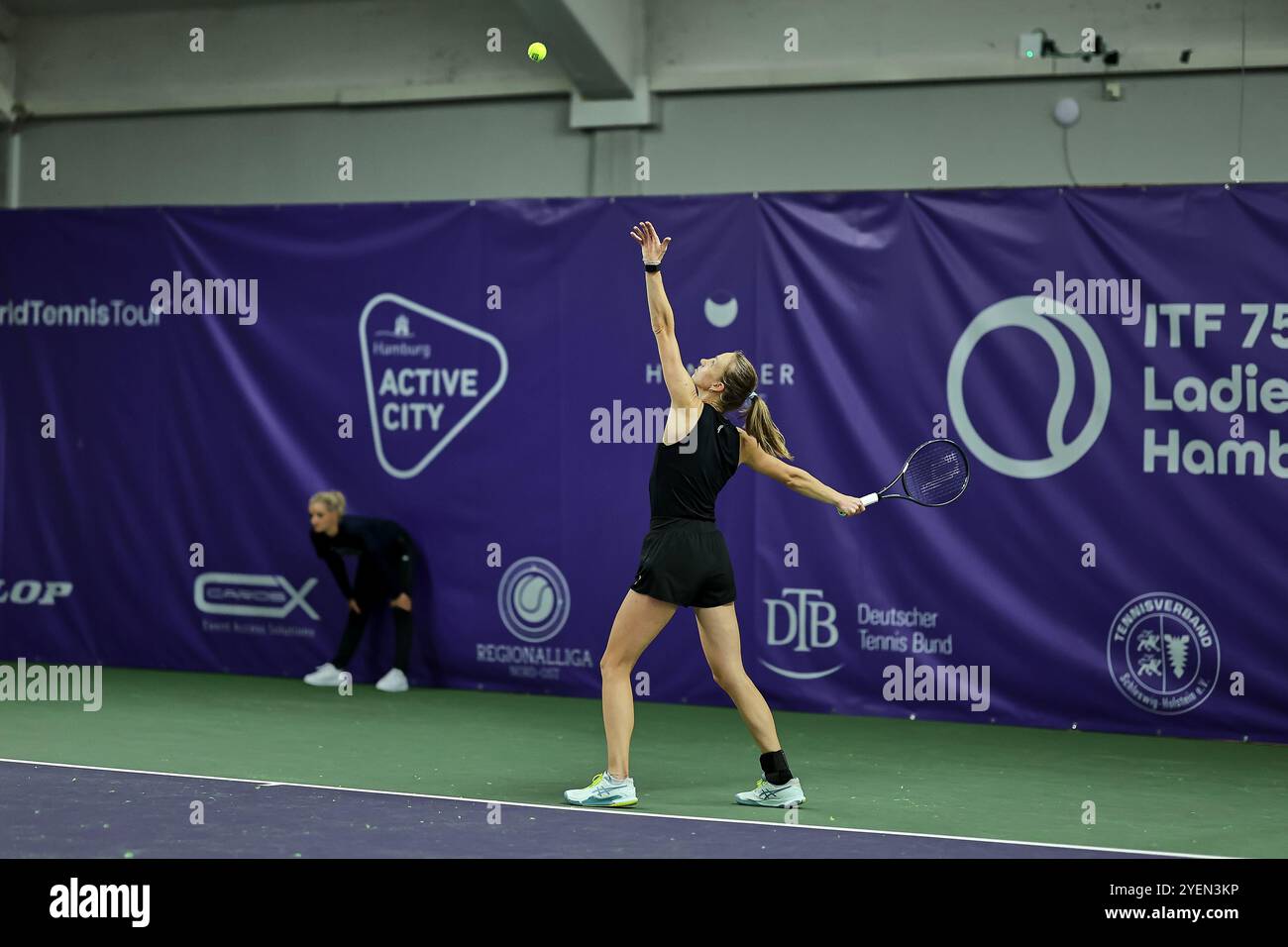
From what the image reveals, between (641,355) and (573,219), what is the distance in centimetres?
90

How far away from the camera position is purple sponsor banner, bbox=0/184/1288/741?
8.31m

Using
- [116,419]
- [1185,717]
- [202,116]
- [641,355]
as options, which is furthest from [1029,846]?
[202,116]

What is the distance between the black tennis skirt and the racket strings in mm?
928

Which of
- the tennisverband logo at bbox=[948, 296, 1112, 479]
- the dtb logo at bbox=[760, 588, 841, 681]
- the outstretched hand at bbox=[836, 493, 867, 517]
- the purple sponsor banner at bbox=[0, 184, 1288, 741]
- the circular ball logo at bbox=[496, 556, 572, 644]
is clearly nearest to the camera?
the outstretched hand at bbox=[836, 493, 867, 517]

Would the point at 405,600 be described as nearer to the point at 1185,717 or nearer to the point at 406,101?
the point at 406,101

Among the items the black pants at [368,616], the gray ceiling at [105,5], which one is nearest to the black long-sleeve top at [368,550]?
the black pants at [368,616]

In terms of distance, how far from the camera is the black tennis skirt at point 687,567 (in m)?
6.11

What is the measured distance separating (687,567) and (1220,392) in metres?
3.57

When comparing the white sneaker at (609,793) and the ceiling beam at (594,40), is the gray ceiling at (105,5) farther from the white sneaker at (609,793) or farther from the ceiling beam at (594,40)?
Answer: the white sneaker at (609,793)

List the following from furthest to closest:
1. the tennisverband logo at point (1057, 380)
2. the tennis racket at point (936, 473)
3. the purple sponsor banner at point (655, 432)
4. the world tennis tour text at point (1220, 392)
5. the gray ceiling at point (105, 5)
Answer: the gray ceiling at point (105, 5)
the tennisverband logo at point (1057, 380)
the purple sponsor banner at point (655, 432)
the world tennis tour text at point (1220, 392)
the tennis racket at point (936, 473)

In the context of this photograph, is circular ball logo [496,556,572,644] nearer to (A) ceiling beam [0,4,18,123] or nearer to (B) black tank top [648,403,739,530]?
(B) black tank top [648,403,739,530]

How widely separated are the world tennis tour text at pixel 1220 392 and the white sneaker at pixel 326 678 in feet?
15.4

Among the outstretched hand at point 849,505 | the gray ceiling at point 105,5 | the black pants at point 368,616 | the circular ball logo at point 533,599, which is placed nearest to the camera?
the outstretched hand at point 849,505

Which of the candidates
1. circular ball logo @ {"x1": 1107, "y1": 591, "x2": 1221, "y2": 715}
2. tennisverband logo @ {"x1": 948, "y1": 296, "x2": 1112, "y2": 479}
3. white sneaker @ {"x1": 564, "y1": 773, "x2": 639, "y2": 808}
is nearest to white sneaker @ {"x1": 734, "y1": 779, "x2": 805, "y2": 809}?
white sneaker @ {"x1": 564, "y1": 773, "x2": 639, "y2": 808}
